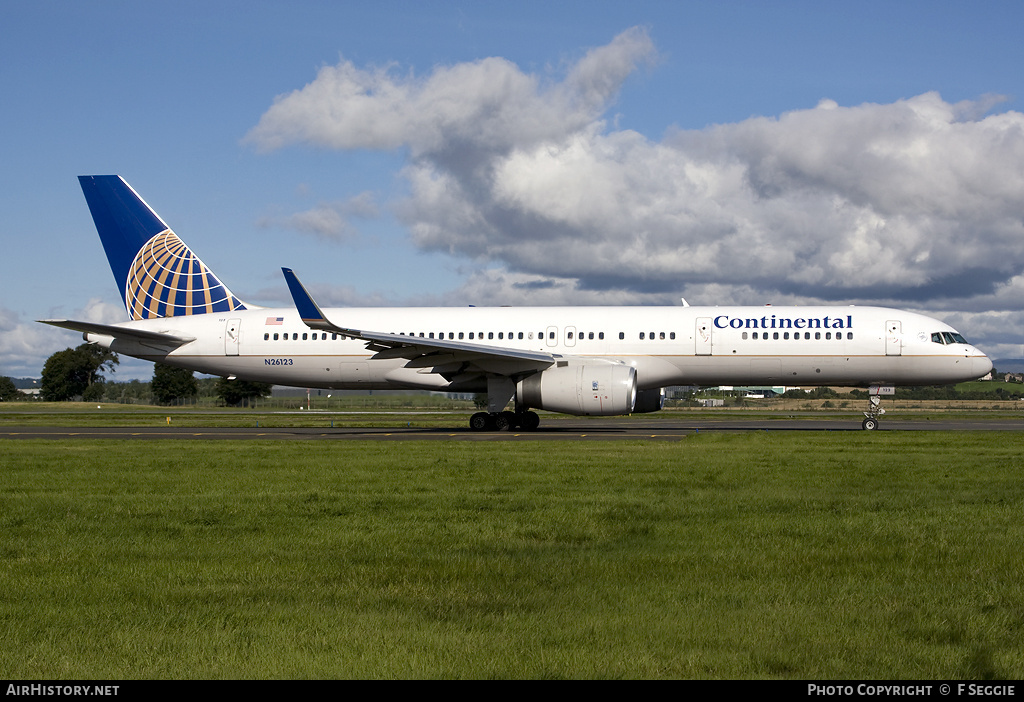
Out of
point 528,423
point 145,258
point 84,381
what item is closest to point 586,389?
point 528,423

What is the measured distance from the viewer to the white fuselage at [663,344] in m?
28.5

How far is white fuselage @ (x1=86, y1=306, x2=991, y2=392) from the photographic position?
1121 inches

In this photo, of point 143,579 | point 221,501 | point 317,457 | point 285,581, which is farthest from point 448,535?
point 317,457

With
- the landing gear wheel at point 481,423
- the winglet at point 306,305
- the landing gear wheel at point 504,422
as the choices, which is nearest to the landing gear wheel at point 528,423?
the landing gear wheel at point 504,422

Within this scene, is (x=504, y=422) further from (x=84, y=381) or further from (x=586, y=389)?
(x=84, y=381)

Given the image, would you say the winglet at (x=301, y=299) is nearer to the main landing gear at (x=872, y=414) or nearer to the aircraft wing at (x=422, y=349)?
the aircraft wing at (x=422, y=349)

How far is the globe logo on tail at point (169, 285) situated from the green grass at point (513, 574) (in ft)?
64.4

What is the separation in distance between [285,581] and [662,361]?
2304 centimetres

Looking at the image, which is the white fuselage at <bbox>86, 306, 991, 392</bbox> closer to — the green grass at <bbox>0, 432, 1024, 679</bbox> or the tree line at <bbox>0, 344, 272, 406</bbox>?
the green grass at <bbox>0, 432, 1024, 679</bbox>

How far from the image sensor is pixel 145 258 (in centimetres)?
3325

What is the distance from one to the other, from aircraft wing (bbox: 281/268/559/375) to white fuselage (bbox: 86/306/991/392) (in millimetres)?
344

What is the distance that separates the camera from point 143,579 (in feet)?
23.1

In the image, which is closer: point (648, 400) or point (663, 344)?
point (663, 344)

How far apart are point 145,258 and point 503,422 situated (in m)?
15.3
